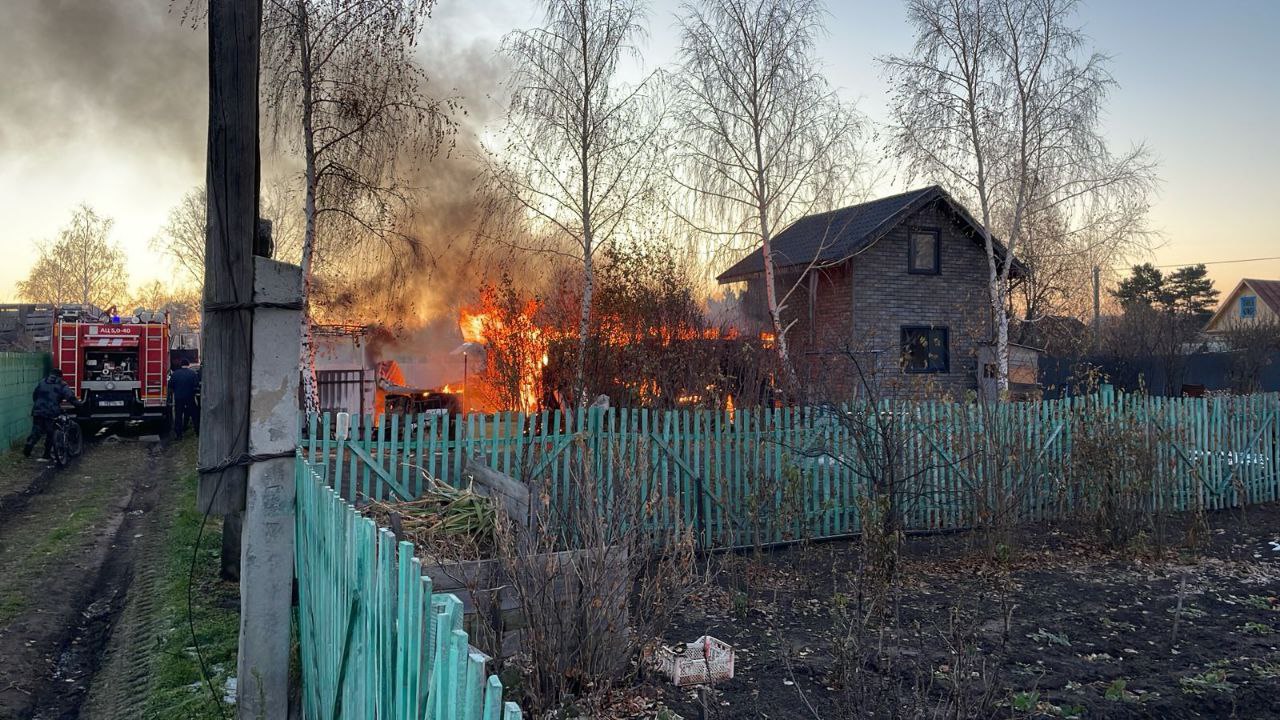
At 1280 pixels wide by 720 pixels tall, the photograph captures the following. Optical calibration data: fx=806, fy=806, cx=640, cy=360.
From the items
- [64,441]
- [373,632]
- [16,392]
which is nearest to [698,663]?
[373,632]

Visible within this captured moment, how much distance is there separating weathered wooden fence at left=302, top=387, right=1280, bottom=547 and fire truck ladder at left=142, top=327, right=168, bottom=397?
13016 millimetres

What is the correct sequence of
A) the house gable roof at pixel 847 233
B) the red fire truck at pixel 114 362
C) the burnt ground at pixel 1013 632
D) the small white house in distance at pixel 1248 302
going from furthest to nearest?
the small white house in distance at pixel 1248 302
the house gable roof at pixel 847 233
the red fire truck at pixel 114 362
the burnt ground at pixel 1013 632

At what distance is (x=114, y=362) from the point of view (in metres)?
20.4

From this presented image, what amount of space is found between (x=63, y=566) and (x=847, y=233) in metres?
18.6

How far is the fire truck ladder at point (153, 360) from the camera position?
800 inches

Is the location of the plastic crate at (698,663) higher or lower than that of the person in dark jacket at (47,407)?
lower

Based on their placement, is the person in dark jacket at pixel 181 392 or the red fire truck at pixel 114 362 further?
the person in dark jacket at pixel 181 392

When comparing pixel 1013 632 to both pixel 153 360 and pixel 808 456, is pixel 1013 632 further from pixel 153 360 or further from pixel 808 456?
pixel 153 360

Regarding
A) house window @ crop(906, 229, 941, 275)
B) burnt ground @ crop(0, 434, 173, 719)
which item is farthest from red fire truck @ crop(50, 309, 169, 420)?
house window @ crop(906, 229, 941, 275)

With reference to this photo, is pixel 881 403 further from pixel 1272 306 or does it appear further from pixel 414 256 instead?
pixel 1272 306

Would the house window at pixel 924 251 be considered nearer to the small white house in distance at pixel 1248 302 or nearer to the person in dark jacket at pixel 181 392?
the person in dark jacket at pixel 181 392

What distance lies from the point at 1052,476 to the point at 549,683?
7.59 m

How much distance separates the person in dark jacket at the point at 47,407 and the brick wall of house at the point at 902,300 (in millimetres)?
15979

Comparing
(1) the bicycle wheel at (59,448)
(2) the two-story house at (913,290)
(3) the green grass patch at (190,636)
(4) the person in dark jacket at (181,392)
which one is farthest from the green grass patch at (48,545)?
(2) the two-story house at (913,290)
